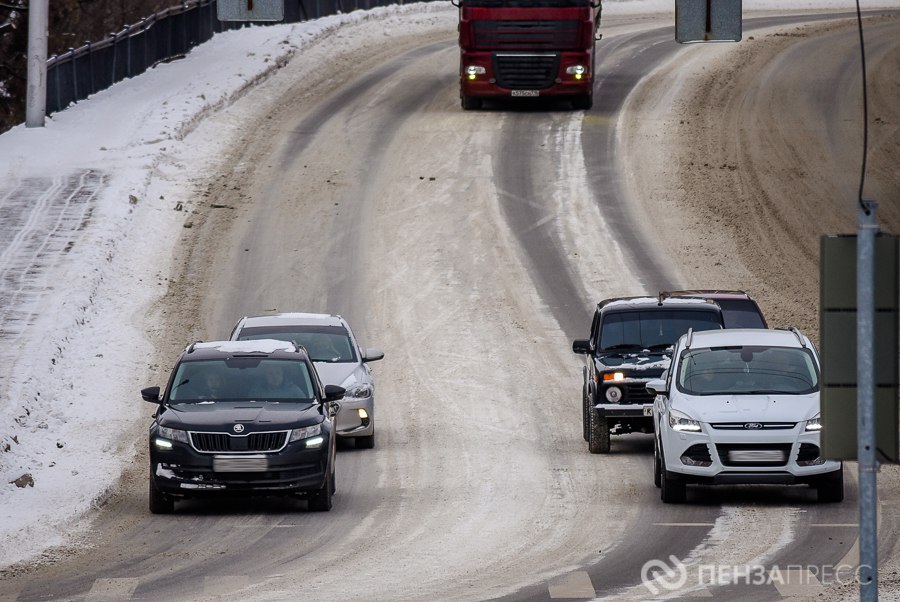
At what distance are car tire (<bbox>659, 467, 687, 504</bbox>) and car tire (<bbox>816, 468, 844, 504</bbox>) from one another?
1.27m

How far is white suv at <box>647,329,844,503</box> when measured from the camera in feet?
50.1

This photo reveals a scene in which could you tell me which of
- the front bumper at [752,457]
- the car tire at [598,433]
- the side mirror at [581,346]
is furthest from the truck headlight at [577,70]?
the front bumper at [752,457]

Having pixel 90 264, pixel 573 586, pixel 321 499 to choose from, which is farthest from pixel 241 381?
pixel 90 264

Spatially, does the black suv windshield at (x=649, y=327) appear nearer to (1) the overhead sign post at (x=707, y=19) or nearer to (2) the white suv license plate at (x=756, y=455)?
(2) the white suv license plate at (x=756, y=455)

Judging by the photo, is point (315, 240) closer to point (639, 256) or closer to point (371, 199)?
point (371, 199)

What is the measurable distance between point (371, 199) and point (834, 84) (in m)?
16.3

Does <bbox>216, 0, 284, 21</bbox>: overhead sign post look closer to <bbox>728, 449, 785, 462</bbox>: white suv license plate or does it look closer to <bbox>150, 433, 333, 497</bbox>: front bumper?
<bbox>150, 433, 333, 497</bbox>: front bumper

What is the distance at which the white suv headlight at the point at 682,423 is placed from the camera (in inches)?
610

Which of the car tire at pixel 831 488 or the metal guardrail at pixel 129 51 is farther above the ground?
the metal guardrail at pixel 129 51

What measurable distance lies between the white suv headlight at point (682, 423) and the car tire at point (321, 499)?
332cm

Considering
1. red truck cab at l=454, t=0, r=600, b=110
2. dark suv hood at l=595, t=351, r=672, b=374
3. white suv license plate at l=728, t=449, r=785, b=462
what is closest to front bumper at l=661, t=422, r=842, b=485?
white suv license plate at l=728, t=449, r=785, b=462

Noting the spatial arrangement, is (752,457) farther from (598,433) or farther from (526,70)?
(526,70)

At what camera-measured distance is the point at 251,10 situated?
95.2 ft

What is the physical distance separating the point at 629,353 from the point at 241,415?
221 inches
